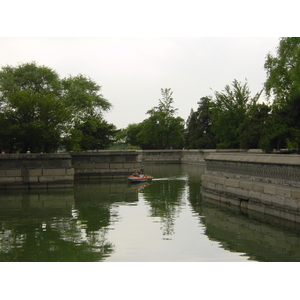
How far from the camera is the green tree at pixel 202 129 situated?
6700 centimetres

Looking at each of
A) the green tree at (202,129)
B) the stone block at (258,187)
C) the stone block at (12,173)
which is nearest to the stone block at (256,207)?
the stone block at (258,187)

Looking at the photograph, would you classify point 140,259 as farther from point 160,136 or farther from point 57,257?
point 160,136

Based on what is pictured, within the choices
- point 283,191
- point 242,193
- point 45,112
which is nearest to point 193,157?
point 45,112

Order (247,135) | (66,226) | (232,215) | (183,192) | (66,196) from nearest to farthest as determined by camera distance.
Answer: (66,226), (232,215), (66,196), (183,192), (247,135)

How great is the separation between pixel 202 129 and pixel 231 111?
14879 mm

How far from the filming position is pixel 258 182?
15609mm

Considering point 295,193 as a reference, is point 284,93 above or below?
above

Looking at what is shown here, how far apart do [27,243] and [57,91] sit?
3369 centimetres

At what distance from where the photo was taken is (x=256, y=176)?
15945 mm

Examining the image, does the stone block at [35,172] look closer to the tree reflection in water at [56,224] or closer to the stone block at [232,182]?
the tree reflection in water at [56,224]

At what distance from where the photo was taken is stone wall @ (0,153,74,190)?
25.6m

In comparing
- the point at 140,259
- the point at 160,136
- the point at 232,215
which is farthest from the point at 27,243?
the point at 160,136

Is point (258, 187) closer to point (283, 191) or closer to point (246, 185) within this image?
point (246, 185)

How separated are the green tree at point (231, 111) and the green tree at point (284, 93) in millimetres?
16616
